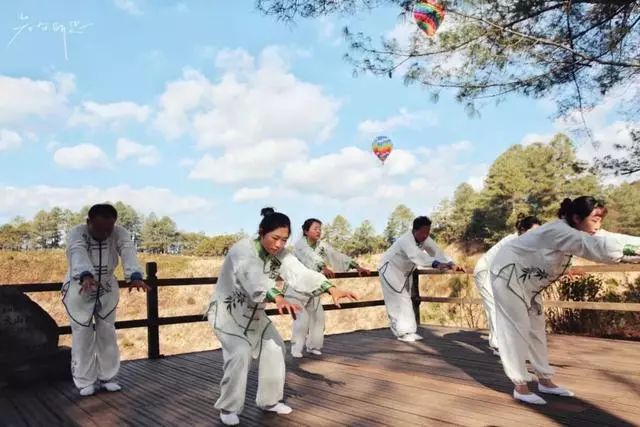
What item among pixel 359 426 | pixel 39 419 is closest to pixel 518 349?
pixel 359 426

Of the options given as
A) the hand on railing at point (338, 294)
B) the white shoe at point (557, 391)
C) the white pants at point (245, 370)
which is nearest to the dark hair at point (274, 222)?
the hand on railing at point (338, 294)

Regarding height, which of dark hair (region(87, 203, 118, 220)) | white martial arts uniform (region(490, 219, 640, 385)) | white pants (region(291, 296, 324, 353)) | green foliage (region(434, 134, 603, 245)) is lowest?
white pants (region(291, 296, 324, 353))

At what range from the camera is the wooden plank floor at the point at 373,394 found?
3248mm

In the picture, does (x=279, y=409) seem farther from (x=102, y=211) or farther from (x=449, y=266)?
(x=449, y=266)

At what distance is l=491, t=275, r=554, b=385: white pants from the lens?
3.54m

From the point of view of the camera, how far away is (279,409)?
3.40 meters

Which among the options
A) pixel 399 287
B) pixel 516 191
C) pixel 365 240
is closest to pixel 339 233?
pixel 365 240

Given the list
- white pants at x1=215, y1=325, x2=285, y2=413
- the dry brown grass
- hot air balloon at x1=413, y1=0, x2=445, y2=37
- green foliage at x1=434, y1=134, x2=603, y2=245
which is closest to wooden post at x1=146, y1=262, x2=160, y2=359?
white pants at x1=215, y1=325, x2=285, y2=413

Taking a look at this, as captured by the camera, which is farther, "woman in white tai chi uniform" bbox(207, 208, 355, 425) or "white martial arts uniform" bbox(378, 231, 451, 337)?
"white martial arts uniform" bbox(378, 231, 451, 337)

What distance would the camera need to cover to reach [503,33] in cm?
623

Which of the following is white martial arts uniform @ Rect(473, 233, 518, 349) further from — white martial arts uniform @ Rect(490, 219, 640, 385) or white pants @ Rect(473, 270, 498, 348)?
white martial arts uniform @ Rect(490, 219, 640, 385)

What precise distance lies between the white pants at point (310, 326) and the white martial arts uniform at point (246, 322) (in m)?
2.11

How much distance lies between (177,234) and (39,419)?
4600 cm

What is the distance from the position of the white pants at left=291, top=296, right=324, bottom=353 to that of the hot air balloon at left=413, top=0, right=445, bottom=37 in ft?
11.5
